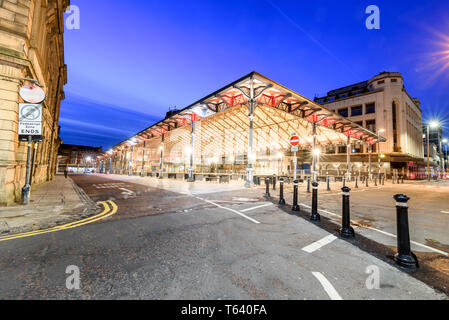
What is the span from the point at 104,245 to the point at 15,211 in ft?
15.1

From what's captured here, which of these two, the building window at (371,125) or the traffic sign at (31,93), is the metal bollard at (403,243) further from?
the building window at (371,125)

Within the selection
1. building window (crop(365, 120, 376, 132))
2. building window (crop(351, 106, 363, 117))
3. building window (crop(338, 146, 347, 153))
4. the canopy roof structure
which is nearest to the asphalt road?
the canopy roof structure

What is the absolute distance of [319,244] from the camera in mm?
3357

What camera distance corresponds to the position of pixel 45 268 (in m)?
2.33

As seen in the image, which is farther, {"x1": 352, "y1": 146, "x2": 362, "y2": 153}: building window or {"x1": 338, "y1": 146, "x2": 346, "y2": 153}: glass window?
{"x1": 338, "y1": 146, "x2": 346, "y2": 153}: glass window

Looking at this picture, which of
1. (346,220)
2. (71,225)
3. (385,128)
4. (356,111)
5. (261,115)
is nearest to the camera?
(346,220)

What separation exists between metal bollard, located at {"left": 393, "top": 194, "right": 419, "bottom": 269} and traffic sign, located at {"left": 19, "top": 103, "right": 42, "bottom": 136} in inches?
394

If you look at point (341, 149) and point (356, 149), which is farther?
point (341, 149)

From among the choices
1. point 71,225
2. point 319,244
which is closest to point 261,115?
point 319,244

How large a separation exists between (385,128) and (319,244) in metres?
47.9

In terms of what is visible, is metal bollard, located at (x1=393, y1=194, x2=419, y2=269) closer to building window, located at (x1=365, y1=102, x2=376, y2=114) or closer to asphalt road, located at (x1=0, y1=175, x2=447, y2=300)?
asphalt road, located at (x1=0, y1=175, x2=447, y2=300)

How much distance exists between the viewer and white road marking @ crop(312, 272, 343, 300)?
187cm

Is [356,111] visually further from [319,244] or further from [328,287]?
[328,287]
